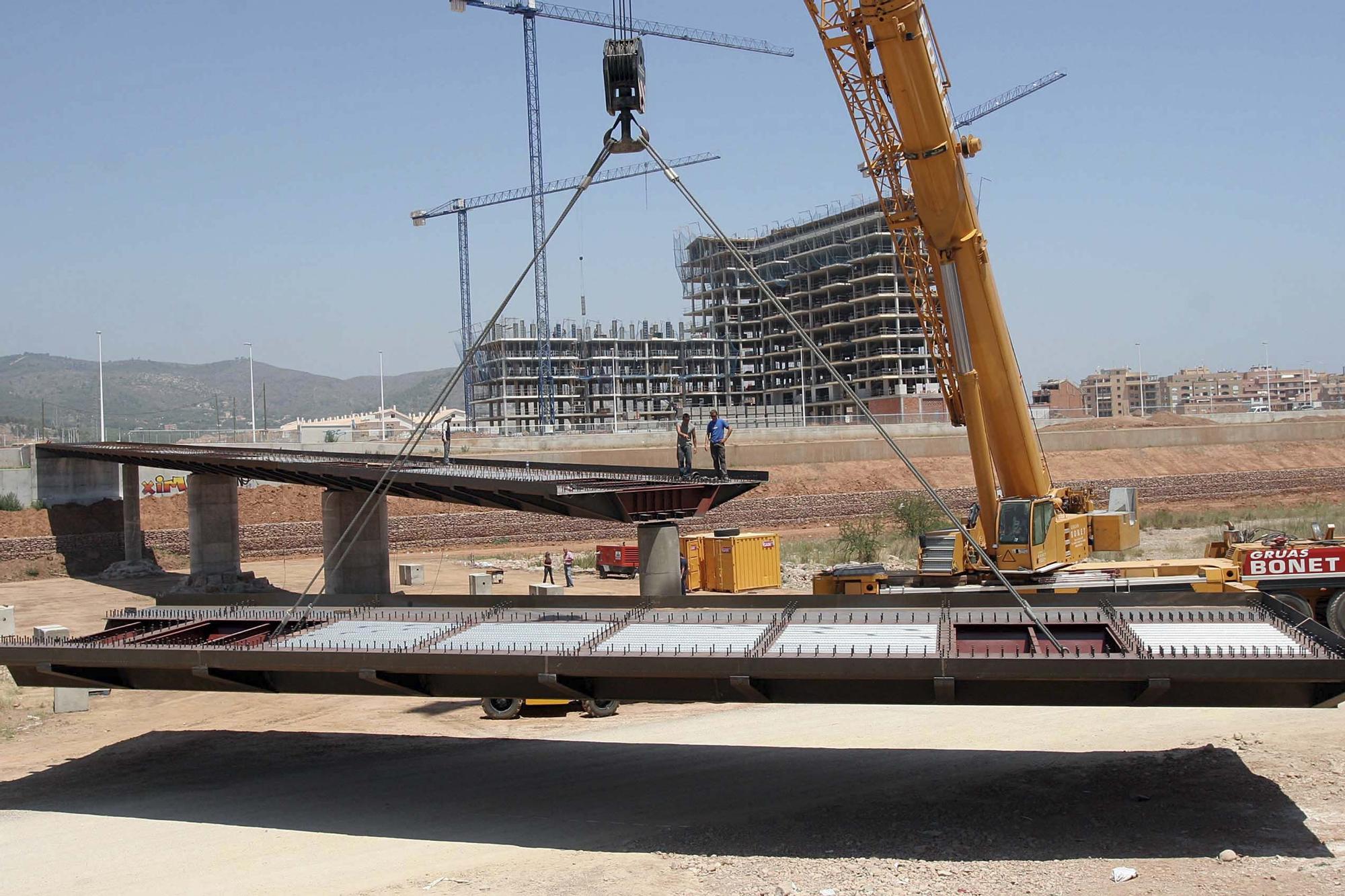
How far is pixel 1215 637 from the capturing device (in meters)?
13.8

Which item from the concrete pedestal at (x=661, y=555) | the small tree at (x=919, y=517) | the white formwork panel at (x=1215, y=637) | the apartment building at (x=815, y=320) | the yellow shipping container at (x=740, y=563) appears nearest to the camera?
the white formwork panel at (x=1215, y=637)

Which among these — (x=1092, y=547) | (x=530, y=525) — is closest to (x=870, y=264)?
(x=530, y=525)

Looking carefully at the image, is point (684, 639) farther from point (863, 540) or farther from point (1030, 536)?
point (863, 540)

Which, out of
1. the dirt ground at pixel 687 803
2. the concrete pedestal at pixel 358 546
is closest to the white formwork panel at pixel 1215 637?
the dirt ground at pixel 687 803

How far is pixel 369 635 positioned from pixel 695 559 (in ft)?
77.8

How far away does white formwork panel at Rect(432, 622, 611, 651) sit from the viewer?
14844 mm

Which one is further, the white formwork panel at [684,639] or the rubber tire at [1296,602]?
the rubber tire at [1296,602]

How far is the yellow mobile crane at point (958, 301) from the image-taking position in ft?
68.2

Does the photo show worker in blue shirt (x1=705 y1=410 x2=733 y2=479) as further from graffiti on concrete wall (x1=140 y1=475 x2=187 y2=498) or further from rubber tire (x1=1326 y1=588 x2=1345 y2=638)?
graffiti on concrete wall (x1=140 y1=475 x2=187 y2=498)

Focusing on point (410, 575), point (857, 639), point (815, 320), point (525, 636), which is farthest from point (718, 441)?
point (815, 320)

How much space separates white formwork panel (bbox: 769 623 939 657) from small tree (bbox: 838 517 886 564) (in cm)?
2978

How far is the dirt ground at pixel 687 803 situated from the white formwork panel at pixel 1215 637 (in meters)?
1.99

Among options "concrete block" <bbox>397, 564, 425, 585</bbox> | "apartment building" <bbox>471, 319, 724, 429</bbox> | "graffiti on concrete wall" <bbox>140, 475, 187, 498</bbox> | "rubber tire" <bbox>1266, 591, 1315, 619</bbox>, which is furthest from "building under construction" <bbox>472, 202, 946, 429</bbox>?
"rubber tire" <bbox>1266, 591, 1315, 619</bbox>

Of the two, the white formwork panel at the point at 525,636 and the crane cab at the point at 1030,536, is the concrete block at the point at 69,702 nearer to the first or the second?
the white formwork panel at the point at 525,636
